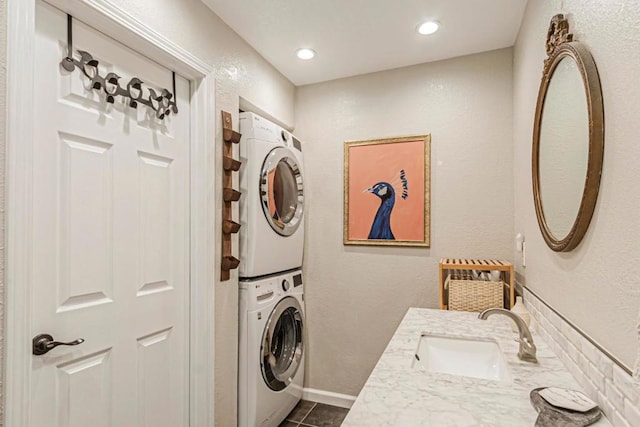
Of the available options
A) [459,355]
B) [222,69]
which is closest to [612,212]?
[459,355]

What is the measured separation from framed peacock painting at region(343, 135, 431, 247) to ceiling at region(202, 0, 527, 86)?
1.95ft

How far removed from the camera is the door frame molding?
1095 mm

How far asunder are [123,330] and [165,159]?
0.81 m

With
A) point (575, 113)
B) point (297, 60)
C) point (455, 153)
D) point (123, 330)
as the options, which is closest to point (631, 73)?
point (575, 113)

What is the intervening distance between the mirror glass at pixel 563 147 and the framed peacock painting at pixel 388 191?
3.57 ft

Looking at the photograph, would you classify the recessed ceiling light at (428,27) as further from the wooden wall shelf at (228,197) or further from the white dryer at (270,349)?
the white dryer at (270,349)

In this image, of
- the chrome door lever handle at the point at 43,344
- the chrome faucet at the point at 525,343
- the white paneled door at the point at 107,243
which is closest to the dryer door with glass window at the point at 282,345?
the white paneled door at the point at 107,243

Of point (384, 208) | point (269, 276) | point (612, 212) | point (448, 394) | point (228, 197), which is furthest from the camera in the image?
point (384, 208)

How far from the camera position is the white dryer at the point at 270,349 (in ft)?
7.11

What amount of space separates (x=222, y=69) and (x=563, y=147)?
1739 mm

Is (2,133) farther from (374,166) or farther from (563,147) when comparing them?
(374,166)

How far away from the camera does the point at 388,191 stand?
2.67m

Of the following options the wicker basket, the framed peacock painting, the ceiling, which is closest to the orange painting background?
the framed peacock painting

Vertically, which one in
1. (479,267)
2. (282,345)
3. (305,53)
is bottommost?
(282,345)
